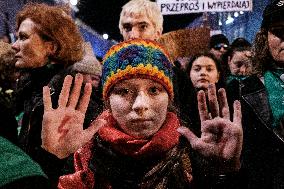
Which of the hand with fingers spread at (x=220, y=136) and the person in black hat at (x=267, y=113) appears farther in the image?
the person in black hat at (x=267, y=113)

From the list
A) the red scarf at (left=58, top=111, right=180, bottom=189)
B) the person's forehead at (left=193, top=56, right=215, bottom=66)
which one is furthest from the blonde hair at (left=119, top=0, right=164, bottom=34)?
the red scarf at (left=58, top=111, right=180, bottom=189)

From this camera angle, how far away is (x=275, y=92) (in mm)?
3031

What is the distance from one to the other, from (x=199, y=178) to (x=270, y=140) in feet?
2.98

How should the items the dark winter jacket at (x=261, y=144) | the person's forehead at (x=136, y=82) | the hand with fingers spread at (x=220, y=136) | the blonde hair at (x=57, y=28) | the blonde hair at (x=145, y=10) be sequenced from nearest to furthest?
the hand with fingers spread at (x=220, y=136) < the person's forehead at (x=136, y=82) < the dark winter jacket at (x=261, y=144) < the blonde hair at (x=57, y=28) < the blonde hair at (x=145, y=10)

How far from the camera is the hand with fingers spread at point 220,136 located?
208 centimetres

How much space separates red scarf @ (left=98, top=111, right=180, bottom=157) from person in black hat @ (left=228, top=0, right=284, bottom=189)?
810mm

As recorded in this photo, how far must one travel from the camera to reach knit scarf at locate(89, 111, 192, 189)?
86.5 inches

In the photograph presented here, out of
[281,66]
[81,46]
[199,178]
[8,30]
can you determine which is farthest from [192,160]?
[8,30]

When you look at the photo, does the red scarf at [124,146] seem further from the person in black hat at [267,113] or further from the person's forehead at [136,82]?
the person in black hat at [267,113]

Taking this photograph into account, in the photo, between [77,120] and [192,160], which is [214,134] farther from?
[77,120]

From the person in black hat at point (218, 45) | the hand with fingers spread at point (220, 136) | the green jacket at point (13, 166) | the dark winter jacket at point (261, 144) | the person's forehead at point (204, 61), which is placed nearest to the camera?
the green jacket at point (13, 166)

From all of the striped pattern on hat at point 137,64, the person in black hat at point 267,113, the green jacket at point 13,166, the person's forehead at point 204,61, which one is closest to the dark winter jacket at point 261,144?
the person in black hat at point 267,113

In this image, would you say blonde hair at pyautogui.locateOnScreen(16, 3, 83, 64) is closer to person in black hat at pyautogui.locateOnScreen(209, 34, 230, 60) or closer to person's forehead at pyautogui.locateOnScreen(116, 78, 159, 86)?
person's forehead at pyautogui.locateOnScreen(116, 78, 159, 86)

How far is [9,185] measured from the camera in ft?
3.35
